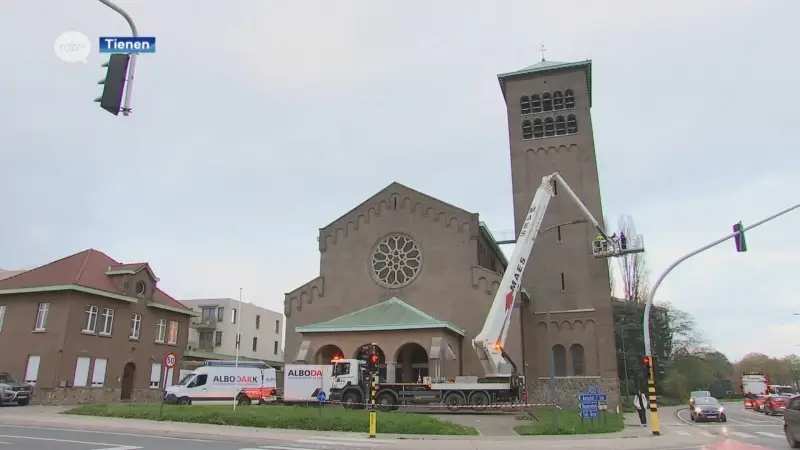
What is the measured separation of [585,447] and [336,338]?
2061 cm

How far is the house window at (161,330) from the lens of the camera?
41938mm

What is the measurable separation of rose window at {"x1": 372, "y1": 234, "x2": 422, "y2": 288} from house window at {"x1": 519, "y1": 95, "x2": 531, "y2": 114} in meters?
14.5

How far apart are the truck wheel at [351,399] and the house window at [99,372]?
16907mm

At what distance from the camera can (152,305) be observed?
135 ft

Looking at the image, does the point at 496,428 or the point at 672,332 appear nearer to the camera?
the point at 496,428

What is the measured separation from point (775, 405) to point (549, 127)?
2454 centimetres

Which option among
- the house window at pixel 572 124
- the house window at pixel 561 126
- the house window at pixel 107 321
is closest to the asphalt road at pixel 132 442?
the house window at pixel 107 321

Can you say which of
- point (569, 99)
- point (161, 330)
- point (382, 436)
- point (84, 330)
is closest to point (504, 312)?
point (382, 436)

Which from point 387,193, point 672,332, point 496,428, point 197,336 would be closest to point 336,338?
point 387,193

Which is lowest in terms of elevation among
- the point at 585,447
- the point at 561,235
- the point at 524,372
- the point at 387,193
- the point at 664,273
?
the point at 585,447

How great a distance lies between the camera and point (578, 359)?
39.1m

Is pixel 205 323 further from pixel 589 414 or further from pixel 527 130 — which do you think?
pixel 589 414

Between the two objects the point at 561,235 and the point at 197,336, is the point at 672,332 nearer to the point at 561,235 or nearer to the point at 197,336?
the point at 561,235

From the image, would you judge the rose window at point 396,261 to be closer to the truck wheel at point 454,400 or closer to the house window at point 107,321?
the truck wheel at point 454,400
